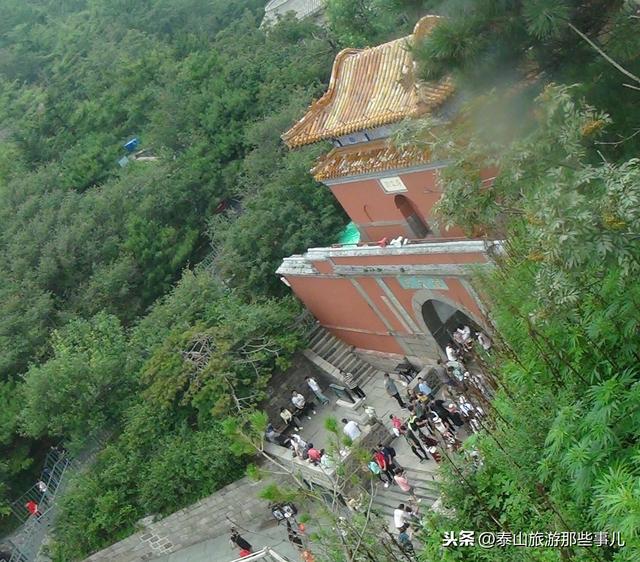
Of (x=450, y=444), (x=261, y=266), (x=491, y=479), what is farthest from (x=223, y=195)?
(x=491, y=479)

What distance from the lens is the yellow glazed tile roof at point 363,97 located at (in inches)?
515

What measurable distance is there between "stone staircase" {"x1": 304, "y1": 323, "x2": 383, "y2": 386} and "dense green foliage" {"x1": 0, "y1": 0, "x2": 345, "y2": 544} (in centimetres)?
96

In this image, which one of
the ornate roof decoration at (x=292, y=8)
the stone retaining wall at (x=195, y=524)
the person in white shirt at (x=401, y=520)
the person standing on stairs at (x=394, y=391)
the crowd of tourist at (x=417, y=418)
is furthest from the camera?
the ornate roof decoration at (x=292, y=8)

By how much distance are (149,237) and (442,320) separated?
36.2ft

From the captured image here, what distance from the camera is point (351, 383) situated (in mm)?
17297

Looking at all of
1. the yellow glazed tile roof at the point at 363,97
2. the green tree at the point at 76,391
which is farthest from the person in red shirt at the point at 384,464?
the green tree at the point at 76,391

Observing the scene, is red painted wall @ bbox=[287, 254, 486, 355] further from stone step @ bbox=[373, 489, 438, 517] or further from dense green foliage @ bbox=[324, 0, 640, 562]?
dense green foliage @ bbox=[324, 0, 640, 562]

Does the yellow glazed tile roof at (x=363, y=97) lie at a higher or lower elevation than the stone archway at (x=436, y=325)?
higher

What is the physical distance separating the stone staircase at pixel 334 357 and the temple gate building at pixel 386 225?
502 millimetres

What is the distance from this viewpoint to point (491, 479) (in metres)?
8.19

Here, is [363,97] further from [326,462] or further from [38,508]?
[38,508]

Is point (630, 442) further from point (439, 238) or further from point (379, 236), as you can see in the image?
point (379, 236)

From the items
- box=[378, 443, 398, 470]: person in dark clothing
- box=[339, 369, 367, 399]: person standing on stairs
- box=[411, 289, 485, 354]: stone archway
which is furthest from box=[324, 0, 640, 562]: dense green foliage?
box=[339, 369, 367, 399]: person standing on stairs

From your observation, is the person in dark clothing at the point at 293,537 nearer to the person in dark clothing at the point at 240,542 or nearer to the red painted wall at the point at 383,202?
the person in dark clothing at the point at 240,542
